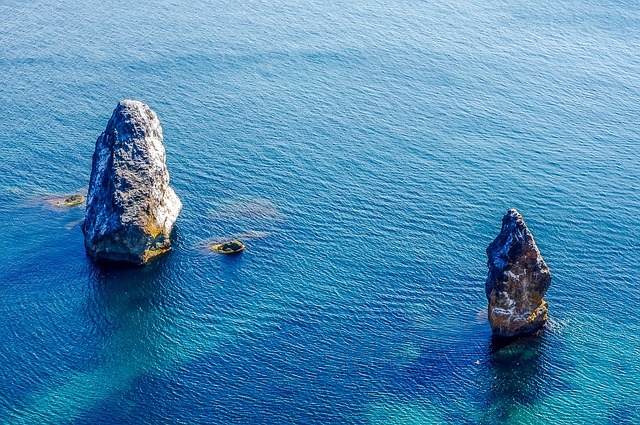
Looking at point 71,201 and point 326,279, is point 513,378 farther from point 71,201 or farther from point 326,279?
point 71,201

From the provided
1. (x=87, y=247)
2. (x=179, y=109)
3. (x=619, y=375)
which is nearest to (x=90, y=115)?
(x=179, y=109)

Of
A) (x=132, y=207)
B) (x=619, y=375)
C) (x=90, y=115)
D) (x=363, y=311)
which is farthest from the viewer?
(x=90, y=115)

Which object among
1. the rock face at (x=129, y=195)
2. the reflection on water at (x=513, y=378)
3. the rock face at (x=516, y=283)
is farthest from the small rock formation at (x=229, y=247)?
the reflection on water at (x=513, y=378)

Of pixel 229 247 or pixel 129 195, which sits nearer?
pixel 129 195

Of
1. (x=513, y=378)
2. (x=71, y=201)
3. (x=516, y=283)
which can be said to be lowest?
(x=513, y=378)

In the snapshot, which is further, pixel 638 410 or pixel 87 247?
pixel 87 247

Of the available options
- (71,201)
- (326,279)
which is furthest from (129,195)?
(326,279)

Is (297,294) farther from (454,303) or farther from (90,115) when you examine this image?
(90,115)
